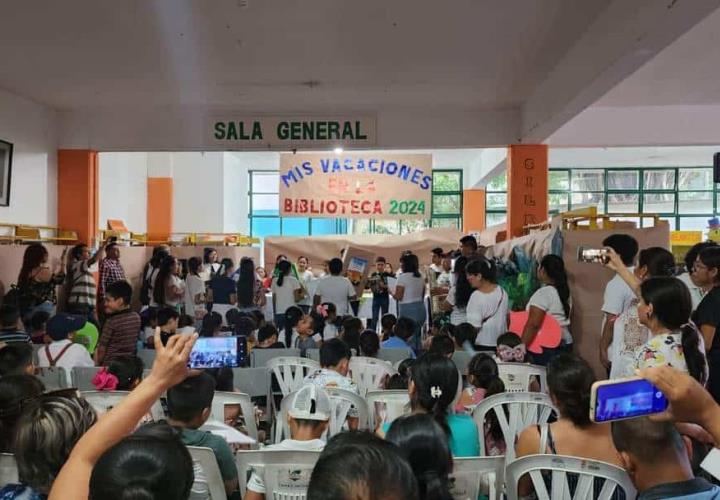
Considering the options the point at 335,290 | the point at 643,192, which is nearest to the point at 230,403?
the point at 335,290

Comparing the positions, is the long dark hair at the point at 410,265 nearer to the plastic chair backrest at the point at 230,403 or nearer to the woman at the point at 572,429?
the plastic chair backrest at the point at 230,403

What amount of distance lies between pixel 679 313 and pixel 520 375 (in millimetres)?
1762

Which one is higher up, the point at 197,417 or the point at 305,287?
the point at 305,287

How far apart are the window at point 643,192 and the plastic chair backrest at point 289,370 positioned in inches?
511

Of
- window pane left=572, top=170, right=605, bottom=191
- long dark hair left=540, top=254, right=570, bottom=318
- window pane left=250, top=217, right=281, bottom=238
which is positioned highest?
window pane left=572, top=170, right=605, bottom=191

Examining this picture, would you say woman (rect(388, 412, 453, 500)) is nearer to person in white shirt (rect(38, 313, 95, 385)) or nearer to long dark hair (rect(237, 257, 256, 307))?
person in white shirt (rect(38, 313, 95, 385))

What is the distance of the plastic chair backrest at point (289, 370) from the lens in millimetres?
4488

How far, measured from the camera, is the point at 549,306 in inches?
193

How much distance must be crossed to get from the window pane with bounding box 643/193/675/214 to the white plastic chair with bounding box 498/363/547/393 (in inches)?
556

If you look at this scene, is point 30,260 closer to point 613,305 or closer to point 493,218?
point 613,305

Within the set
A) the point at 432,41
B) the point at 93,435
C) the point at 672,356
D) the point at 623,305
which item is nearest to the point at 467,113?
the point at 432,41

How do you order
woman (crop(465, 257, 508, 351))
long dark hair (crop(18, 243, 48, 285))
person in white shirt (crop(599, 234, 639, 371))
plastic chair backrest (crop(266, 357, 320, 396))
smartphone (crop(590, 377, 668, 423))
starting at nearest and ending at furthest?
smartphone (crop(590, 377, 668, 423)) → person in white shirt (crop(599, 234, 639, 371)) → plastic chair backrest (crop(266, 357, 320, 396)) → woman (crop(465, 257, 508, 351)) → long dark hair (crop(18, 243, 48, 285))

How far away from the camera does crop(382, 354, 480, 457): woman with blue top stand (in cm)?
248

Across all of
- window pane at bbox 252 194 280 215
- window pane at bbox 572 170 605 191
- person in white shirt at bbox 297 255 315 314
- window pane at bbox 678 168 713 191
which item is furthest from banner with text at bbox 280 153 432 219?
window pane at bbox 678 168 713 191
